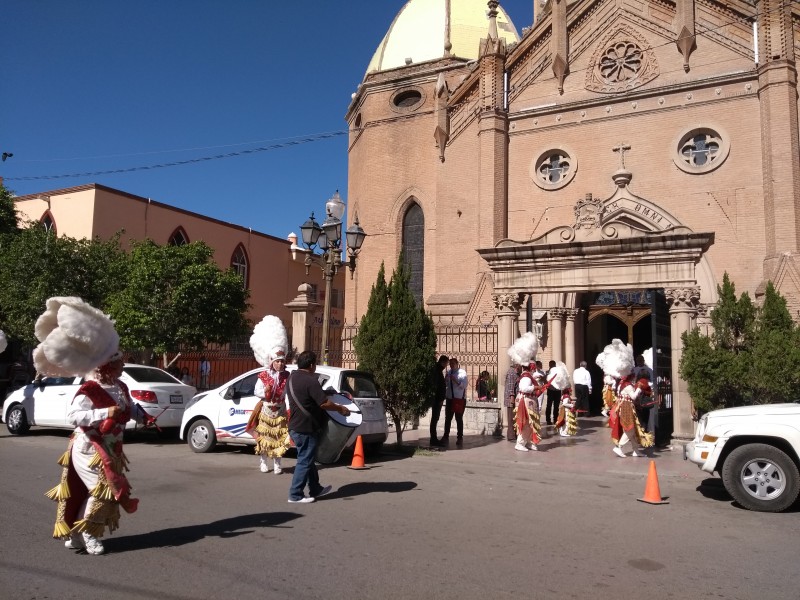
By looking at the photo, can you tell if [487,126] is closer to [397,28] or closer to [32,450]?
[397,28]

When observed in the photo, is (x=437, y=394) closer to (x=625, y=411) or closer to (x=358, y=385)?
(x=358, y=385)

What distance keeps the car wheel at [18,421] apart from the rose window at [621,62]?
63.6 feet

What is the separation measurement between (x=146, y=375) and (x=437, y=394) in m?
5.89

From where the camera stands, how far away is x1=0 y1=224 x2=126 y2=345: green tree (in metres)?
20.1

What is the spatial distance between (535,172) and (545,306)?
485 centimetres

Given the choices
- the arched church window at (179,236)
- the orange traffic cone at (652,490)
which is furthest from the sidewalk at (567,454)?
the arched church window at (179,236)

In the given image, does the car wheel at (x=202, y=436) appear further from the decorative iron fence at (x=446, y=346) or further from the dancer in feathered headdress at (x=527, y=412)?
the dancer in feathered headdress at (x=527, y=412)

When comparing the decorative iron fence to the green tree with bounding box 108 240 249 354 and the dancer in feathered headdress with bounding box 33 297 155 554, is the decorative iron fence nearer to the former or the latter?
the green tree with bounding box 108 240 249 354

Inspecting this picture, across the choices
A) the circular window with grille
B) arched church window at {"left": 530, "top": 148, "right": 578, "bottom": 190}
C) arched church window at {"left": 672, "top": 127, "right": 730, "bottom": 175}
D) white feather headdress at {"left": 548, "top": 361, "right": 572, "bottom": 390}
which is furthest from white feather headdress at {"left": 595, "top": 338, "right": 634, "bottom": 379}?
the circular window with grille

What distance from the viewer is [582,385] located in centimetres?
1959

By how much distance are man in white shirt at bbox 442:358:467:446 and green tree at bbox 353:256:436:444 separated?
0.99m

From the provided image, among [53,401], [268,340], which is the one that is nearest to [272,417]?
[268,340]

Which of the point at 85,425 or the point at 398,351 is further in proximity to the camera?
the point at 398,351

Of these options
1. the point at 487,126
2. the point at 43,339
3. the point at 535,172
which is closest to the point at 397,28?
the point at 487,126
